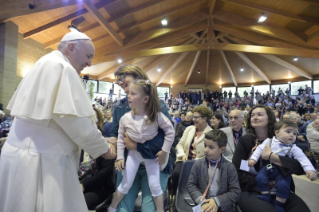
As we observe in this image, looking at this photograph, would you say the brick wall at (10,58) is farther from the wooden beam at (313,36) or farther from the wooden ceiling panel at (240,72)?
the wooden ceiling panel at (240,72)

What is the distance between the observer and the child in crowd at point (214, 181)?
1.76 metres

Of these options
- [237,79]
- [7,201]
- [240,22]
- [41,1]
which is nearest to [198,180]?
[7,201]

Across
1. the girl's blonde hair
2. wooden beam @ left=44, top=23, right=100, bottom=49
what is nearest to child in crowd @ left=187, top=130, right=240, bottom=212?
the girl's blonde hair

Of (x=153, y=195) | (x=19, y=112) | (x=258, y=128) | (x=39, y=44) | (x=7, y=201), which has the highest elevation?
(x=39, y=44)

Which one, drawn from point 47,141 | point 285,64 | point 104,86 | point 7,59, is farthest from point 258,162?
point 104,86

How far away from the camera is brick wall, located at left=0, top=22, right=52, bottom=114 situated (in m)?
7.33

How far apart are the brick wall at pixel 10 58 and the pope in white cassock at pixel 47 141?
26.4ft

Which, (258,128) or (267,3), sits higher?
(267,3)

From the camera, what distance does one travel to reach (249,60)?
16188 millimetres

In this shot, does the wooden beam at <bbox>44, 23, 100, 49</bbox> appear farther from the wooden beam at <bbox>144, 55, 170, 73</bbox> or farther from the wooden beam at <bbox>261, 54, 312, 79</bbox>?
the wooden beam at <bbox>261, 54, 312, 79</bbox>

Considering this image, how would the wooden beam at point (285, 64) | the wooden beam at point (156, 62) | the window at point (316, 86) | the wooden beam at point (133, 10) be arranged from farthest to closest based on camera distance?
the wooden beam at point (156, 62) < the window at point (316, 86) < the wooden beam at point (285, 64) < the wooden beam at point (133, 10)

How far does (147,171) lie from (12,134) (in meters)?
1.05

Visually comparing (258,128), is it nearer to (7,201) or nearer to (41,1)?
(7,201)

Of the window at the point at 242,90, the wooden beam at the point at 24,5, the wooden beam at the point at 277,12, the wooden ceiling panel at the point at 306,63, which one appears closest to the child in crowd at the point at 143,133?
the wooden beam at the point at 24,5
